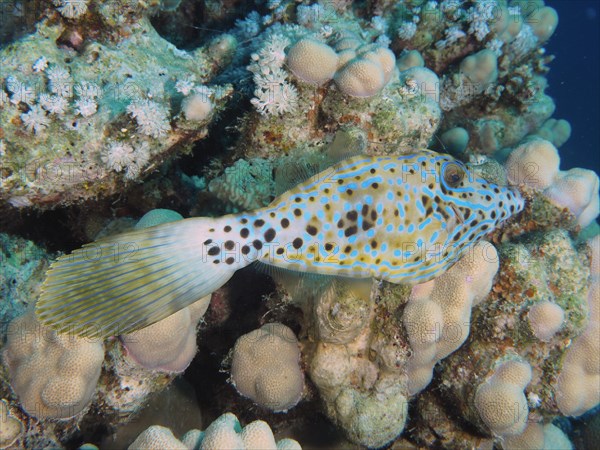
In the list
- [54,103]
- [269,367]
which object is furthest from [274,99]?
[269,367]

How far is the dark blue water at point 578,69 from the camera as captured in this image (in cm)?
4041

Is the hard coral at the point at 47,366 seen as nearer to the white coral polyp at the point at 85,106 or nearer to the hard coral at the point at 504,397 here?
the white coral polyp at the point at 85,106

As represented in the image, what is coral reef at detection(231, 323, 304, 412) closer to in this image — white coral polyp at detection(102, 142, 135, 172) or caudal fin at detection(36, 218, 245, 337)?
caudal fin at detection(36, 218, 245, 337)

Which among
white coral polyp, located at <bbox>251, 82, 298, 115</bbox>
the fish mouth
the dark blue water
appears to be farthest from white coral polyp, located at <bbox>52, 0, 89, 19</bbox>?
the dark blue water

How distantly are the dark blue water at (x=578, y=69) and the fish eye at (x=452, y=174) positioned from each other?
4191 centimetres

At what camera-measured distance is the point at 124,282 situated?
2.48 meters

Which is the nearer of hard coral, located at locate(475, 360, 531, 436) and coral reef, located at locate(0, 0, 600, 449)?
coral reef, located at locate(0, 0, 600, 449)

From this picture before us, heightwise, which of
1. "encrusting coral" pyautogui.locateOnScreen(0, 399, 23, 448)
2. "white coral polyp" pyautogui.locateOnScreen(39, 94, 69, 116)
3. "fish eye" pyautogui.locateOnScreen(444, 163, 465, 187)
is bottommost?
"encrusting coral" pyautogui.locateOnScreen(0, 399, 23, 448)

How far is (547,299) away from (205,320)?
346 centimetres

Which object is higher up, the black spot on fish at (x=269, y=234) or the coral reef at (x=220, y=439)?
the black spot on fish at (x=269, y=234)

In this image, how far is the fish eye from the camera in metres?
3.27

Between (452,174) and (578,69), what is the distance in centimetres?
5870

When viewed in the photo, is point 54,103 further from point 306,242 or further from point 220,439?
point 220,439

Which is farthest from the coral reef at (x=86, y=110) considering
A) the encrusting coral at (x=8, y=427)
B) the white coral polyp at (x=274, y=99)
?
the encrusting coral at (x=8, y=427)
